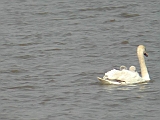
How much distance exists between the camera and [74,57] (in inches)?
658

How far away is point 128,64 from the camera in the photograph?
52.6 ft

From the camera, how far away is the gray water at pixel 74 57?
1288 centimetres

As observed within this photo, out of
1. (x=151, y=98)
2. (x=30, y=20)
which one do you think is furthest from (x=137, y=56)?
(x=30, y=20)

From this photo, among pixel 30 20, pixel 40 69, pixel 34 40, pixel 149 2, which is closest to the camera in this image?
pixel 40 69

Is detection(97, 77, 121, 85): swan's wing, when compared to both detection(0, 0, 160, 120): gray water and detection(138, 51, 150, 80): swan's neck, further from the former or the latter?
detection(138, 51, 150, 80): swan's neck

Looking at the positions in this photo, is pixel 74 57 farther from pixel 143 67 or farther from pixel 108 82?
pixel 108 82

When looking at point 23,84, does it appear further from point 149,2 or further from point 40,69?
point 149,2

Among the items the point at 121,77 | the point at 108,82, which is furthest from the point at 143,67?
the point at 108,82

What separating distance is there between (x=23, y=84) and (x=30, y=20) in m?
6.33

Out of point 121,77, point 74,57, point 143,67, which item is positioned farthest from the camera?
point 74,57

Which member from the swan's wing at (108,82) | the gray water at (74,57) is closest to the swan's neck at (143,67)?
the gray water at (74,57)

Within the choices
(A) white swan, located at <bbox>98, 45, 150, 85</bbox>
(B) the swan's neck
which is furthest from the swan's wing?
(B) the swan's neck

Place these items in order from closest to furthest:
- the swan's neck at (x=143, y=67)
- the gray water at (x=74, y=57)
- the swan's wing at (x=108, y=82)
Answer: the gray water at (x=74, y=57)
the swan's wing at (x=108, y=82)
the swan's neck at (x=143, y=67)

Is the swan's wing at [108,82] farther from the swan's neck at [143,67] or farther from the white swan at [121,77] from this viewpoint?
the swan's neck at [143,67]
